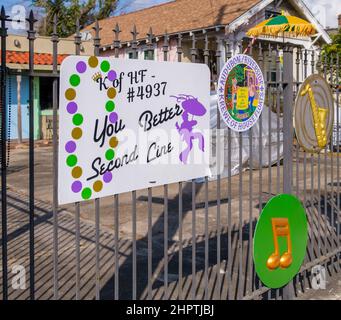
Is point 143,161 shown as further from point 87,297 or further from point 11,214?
point 11,214

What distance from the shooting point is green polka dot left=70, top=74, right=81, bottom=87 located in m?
2.87

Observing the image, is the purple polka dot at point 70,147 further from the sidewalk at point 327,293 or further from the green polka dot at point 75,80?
the sidewalk at point 327,293

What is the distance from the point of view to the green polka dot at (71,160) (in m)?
2.92

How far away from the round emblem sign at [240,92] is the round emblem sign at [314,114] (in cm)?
62

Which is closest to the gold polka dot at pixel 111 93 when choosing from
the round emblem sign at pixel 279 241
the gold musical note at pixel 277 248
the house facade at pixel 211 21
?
the round emblem sign at pixel 279 241

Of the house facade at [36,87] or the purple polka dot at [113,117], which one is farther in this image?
the house facade at [36,87]

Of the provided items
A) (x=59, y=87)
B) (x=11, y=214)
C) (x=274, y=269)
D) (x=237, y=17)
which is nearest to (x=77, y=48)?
(x=59, y=87)

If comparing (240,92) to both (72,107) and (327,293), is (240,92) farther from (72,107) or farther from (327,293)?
(327,293)

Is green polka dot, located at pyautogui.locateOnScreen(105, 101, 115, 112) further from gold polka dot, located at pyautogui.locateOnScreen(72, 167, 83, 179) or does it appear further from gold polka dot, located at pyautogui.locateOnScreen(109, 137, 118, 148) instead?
gold polka dot, located at pyautogui.locateOnScreen(72, 167, 83, 179)

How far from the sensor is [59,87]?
9.34 feet

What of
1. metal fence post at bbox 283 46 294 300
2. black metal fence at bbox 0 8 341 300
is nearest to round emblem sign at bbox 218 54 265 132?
black metal fence at bbox 0 8 341 300

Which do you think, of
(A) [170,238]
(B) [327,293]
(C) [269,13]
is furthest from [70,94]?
(C) [269,13]

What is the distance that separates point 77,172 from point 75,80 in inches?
21.6

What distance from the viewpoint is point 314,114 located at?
16.4ft
